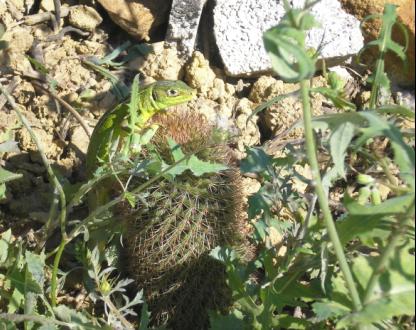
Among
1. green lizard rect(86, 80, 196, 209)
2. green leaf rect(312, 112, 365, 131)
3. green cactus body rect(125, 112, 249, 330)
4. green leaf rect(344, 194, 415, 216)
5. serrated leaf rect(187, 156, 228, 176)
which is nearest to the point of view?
green leaf rect(344, 194, 415, 216)

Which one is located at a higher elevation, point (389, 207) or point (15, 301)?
point (389, 207)

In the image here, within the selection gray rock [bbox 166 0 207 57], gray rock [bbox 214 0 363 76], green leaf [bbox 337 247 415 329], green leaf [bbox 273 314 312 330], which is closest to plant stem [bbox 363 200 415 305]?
green leaf [bbox 337 247 415 329]

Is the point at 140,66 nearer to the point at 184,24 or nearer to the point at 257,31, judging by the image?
the point at 184,24

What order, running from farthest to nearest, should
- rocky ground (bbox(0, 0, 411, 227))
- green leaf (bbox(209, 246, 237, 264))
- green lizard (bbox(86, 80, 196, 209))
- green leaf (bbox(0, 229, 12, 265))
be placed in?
rocky ground (bbox(0, 0, 411, 227)) < green lizard (bbox(86, 80, 196, 209)) < green leaf (bbox(0, 229, 12, 265)) < green leaf (bbox(209, 246, 237, 264))

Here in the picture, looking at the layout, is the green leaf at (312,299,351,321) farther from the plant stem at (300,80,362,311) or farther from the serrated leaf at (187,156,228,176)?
the serrated leaf at (187,156,228,176)

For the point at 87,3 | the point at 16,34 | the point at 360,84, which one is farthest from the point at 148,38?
the point at 360,84

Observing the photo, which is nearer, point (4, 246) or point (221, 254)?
point (221, 254)

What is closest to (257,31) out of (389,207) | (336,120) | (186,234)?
(186,234)
